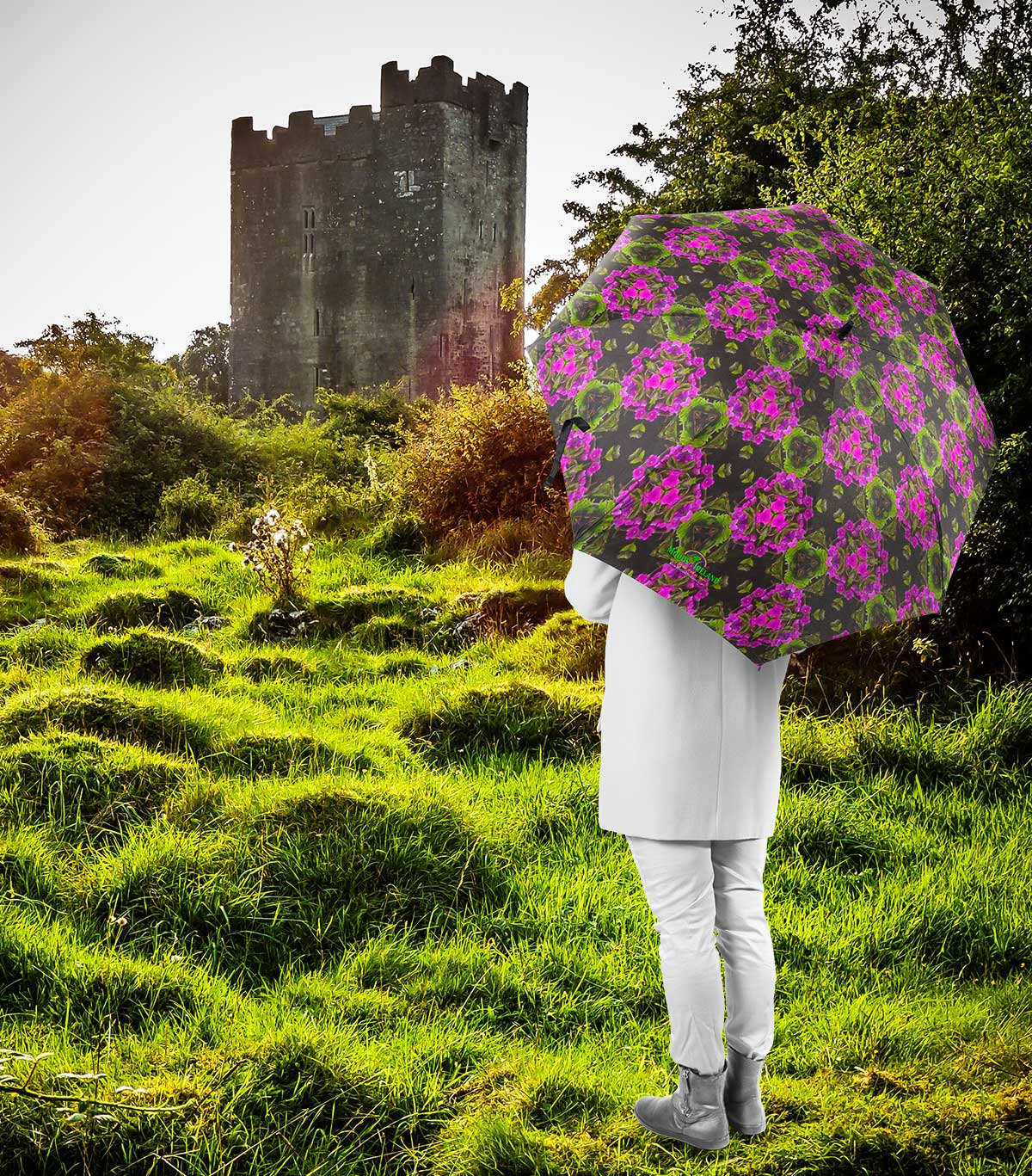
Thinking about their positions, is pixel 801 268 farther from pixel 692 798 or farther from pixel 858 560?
pixel 692 798

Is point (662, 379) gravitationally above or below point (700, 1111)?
above

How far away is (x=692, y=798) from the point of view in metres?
2.32

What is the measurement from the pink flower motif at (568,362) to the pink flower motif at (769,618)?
1.90ft

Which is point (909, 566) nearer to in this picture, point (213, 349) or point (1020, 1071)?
point (1020, 1071)

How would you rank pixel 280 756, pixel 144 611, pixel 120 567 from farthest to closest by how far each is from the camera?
pixel 120 567, pixel 144 611, pixel 280 756

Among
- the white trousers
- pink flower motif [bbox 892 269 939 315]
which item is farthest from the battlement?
the white trousers

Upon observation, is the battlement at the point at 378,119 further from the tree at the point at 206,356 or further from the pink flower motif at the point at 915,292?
the pink flower motif at the point at 915,292

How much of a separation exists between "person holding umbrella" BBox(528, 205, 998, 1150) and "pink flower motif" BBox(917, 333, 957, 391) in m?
0.17

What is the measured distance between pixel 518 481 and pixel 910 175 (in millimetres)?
4798

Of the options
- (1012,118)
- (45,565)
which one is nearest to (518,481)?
(45,565)

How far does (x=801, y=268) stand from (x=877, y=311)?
0.80 feet

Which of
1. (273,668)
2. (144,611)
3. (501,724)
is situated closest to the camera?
(501,724)

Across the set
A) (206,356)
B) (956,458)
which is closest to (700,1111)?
(956,458)

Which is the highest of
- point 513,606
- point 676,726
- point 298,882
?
point 676,726
